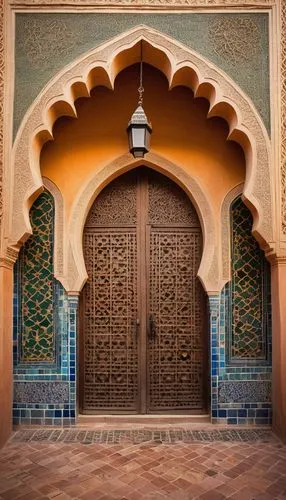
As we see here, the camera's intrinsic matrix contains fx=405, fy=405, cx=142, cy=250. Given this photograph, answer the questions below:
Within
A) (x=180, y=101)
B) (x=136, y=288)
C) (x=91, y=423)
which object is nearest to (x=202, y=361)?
(x=136, y=288)

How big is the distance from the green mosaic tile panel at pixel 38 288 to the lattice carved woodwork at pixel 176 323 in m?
1.30

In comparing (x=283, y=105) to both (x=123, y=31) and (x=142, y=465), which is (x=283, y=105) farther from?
(x=142, y=465)

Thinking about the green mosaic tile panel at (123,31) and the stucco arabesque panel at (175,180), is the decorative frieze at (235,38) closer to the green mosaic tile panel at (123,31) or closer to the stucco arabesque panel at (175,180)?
the green mosaic tile panel at (123,31)

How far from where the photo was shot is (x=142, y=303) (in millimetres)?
5246

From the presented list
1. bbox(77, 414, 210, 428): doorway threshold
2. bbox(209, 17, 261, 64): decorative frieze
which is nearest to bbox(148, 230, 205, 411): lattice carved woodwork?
bbox(77, 414, 210, 428): doorway threshold

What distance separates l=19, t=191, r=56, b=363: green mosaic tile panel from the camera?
4.98m

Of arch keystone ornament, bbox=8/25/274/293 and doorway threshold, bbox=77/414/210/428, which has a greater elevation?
arch keystone ornament, bbox=8/25/274/293

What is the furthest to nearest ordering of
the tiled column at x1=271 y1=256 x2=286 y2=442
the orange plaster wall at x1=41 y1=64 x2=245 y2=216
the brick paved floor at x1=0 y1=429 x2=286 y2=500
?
the orange plaster wall at x1=41 y1=64 x2=245 y2=216 < the tiled column at x1=271 y1=256 x2=286 y2=442 < the brick paved floor at x1=0 y1=429 x2=286 y2=500

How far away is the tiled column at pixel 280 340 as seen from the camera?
4473mm

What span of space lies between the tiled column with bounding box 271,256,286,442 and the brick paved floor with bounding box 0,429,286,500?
0.25 m

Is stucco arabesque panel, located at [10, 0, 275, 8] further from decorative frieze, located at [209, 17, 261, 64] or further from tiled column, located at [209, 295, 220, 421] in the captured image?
tiled column, located at [209, 295, 220, 421]

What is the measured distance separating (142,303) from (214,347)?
1.05 m

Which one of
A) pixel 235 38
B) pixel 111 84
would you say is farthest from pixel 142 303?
pixel 235 38

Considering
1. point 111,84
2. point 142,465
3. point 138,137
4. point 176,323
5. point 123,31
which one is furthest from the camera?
point 176,323
